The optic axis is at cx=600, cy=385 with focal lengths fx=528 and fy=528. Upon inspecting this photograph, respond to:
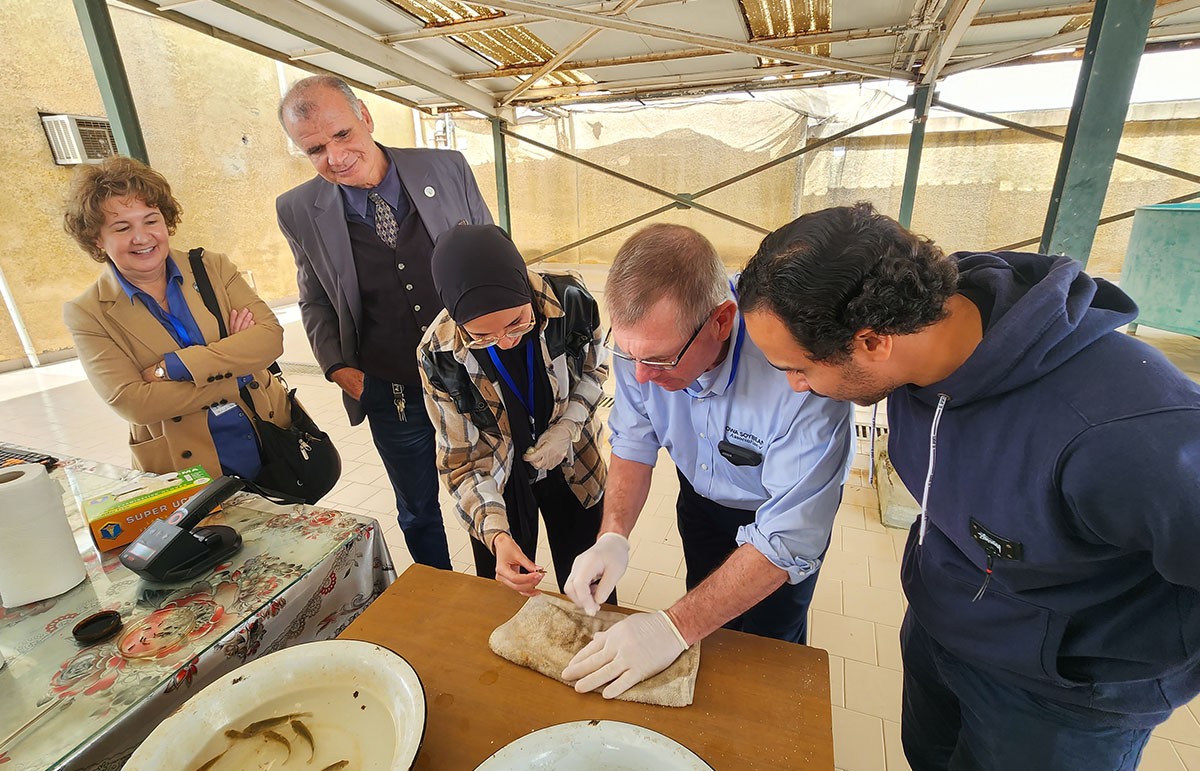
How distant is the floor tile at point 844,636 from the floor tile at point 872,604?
0.05 metres

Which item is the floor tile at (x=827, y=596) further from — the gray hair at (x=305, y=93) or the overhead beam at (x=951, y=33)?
the gray hair at (x=305, y=93)

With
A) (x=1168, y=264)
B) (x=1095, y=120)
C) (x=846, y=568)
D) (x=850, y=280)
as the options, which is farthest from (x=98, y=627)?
(x=1168, y=264)

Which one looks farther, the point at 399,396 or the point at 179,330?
the point at 399,396

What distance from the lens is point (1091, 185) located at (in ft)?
5.66

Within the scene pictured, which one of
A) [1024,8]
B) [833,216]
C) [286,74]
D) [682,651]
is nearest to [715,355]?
[833,216]

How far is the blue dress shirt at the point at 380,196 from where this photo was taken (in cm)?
187

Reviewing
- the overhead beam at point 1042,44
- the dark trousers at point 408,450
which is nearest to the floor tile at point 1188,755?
the dark trousers at point 408,450

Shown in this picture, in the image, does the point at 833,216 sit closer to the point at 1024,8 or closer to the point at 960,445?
the point at 960,445

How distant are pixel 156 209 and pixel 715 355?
5.70 ft

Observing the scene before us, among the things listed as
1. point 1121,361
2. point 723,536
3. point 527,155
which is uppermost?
point 527,155

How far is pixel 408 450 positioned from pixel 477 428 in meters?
0.73

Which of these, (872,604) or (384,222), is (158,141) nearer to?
(384,222)

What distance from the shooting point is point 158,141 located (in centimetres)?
654

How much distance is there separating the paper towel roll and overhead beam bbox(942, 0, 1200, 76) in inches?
165
